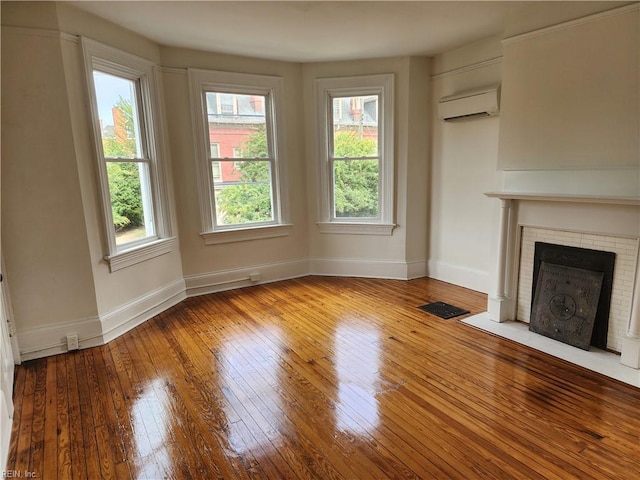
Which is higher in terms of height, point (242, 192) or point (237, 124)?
point (237, 124)

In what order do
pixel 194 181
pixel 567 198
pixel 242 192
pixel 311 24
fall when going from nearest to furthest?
pixel 567 198
pixel 311 24
pixel 194 181
pixel 242 192

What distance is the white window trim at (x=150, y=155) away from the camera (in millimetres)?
2996

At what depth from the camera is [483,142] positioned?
12.8ft

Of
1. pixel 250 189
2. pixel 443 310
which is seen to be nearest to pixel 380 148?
pixel 250 189

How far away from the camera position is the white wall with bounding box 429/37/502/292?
12.6 feet

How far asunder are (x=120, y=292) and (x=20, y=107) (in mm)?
1561

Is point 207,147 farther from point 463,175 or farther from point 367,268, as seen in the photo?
point 463,175

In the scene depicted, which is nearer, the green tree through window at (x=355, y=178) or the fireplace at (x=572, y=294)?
the fireplace at (x=572, y=294)

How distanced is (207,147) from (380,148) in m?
1.97

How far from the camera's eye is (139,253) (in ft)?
11.4

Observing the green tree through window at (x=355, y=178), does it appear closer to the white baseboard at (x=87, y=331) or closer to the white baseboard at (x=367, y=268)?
the white baseboard at (x=367, y=268)

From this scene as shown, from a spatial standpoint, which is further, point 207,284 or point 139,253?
point 207,284

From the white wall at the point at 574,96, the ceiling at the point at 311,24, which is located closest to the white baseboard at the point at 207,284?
the white wall at the point at 574,96

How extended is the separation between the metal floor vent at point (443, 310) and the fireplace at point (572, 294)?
2.14ft
